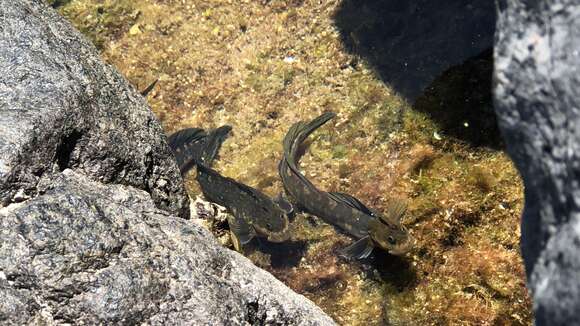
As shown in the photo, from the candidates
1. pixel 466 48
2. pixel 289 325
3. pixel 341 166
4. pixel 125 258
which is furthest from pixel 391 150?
pixel 125 258

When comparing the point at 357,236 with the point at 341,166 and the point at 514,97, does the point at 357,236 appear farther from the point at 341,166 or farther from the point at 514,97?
the point at 514,97

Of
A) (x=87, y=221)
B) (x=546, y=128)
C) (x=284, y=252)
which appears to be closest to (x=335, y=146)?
(x=284, y=252)

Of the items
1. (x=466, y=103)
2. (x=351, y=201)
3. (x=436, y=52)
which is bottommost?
(x=351, y=201)

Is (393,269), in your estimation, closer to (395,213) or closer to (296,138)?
(395,213)

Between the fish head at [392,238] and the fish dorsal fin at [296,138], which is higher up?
the fish dorsal fin at [296,138]

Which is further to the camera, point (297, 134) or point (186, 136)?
point (186, 136)

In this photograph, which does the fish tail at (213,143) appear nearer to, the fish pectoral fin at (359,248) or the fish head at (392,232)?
the fish pectoral fin at (359,248)

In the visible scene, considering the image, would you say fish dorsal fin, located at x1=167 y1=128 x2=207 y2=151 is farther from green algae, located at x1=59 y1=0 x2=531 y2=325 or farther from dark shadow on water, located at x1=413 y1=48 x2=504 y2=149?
dark shadow on water, located at x1=413 y1=48 x2=504 y2=149

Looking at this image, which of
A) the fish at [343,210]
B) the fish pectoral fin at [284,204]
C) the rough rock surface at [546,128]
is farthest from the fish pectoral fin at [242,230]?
the rough rock surface at [546,128]
